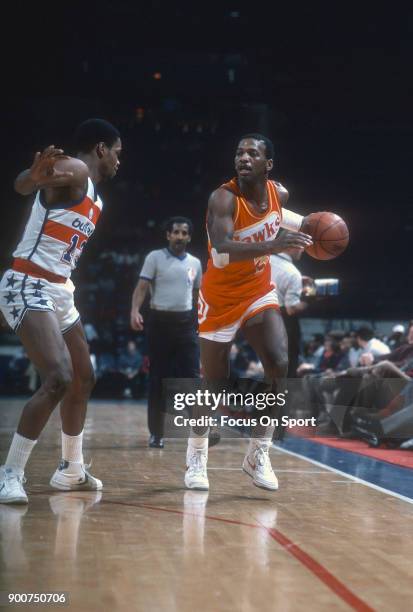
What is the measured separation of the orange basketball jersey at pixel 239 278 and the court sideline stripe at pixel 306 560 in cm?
109

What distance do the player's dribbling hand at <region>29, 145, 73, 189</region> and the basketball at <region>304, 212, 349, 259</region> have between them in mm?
1503

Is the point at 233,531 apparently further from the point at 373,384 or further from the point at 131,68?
the point at 131,68

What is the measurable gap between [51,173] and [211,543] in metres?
1.62

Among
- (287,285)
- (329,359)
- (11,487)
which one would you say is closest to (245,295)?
(11,487)

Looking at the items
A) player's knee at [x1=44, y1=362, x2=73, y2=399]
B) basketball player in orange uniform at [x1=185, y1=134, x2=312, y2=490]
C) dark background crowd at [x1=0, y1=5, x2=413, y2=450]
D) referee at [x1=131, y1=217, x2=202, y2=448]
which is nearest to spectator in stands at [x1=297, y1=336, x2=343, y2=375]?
dark background crowd at [x1=0, y1=5, x2=413, y2=450]

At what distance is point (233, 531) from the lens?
3287 millimetres

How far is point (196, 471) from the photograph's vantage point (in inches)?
173

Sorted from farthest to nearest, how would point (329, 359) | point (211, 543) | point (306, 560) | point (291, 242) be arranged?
1. point (329, 359)
2. point (291, 242)
3. point (211, 543)
4. point (306, 560)

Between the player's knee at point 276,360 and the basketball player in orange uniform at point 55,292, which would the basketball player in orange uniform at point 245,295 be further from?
the basketball player in orange uniform at point 55,292

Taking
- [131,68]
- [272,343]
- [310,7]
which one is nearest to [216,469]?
[272,343]

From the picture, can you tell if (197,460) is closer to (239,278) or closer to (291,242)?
(239,278)

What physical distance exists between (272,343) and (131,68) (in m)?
10.6

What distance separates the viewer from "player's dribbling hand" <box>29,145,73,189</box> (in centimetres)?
359

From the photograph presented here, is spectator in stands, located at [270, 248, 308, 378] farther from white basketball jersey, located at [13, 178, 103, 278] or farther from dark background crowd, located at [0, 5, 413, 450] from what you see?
white basketball jersey, located at [13, 178, 103, 278]
